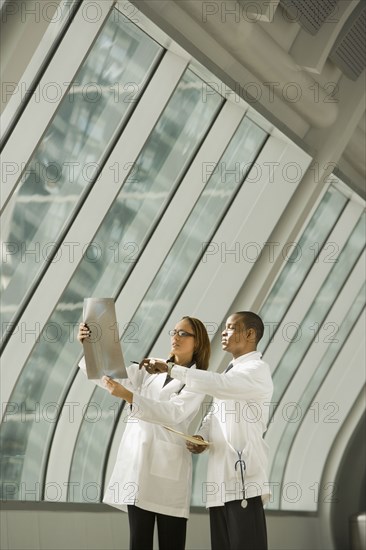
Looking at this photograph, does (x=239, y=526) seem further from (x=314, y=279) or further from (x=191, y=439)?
(x=314, y=279)

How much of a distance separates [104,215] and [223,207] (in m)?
2.05

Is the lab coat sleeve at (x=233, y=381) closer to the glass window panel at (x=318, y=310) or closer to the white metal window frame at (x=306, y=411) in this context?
the glass window panel at (x=318, y=310)

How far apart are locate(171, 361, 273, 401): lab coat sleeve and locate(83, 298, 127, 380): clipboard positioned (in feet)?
1.04

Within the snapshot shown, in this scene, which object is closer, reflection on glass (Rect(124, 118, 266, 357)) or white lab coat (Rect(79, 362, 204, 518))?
white lab coat (Rect(79, 362, 204, 518))

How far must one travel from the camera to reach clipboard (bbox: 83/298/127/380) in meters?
4.93

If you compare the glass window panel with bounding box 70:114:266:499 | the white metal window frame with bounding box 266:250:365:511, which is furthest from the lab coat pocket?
the white metal window frame with bounding box 266:250:365:511

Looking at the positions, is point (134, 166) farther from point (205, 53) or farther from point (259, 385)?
point (259, 385)

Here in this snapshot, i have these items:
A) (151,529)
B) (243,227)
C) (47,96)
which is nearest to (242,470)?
(151,529)

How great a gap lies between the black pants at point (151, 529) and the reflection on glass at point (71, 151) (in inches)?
103

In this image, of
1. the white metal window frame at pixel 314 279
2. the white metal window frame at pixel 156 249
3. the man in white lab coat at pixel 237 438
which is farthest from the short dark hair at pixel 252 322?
the white metal window frame at pixel 314 279

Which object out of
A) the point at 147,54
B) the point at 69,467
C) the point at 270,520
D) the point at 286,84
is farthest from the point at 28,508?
the point at 270,520

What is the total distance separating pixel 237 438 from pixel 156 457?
0.46 m

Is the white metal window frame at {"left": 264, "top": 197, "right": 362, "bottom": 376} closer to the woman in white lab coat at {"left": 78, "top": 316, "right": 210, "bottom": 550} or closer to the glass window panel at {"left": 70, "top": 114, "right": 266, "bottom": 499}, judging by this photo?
the glass window panel at {"left": 70, "top": 114, "right": 266, "bottom": 499}

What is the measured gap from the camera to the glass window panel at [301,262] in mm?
11516
